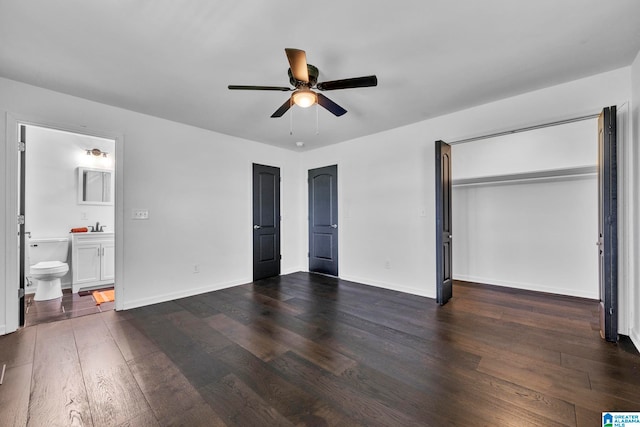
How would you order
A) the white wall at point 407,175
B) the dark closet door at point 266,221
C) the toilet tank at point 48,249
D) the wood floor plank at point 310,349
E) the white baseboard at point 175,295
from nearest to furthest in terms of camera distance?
the wood floor plank at point 310,349, the white wall at point 407,175, the white baseboard at point 175,295, the toilet tank at point 48,249, the dark closet door at point 266,221

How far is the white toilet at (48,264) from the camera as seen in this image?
379 cm

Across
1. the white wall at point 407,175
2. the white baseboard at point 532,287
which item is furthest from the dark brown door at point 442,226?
the white baseboard at point 532,287

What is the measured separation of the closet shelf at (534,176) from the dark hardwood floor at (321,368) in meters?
1.77

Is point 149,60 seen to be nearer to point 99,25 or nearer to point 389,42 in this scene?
point 99,25

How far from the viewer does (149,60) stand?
2.40 m

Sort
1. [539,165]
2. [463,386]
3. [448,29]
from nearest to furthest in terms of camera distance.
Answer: [463,386]
[448,29]
[539,165]

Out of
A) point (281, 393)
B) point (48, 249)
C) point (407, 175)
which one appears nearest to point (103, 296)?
point (48, 249)

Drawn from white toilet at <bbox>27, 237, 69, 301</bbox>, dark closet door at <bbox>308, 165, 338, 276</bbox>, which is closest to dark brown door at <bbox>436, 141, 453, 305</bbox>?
dark closet door at <bbox>308, 165, 338, 276</bbox>

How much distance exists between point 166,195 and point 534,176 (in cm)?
530

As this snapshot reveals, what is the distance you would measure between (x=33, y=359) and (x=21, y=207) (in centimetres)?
160

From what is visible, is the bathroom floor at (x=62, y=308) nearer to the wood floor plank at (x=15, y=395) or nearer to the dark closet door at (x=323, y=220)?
the wood floor plank at (x=15, y=395)

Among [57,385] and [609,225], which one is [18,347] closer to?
[57,385]

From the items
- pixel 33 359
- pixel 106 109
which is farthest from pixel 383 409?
pixel 106 109

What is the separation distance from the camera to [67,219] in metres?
4.58
